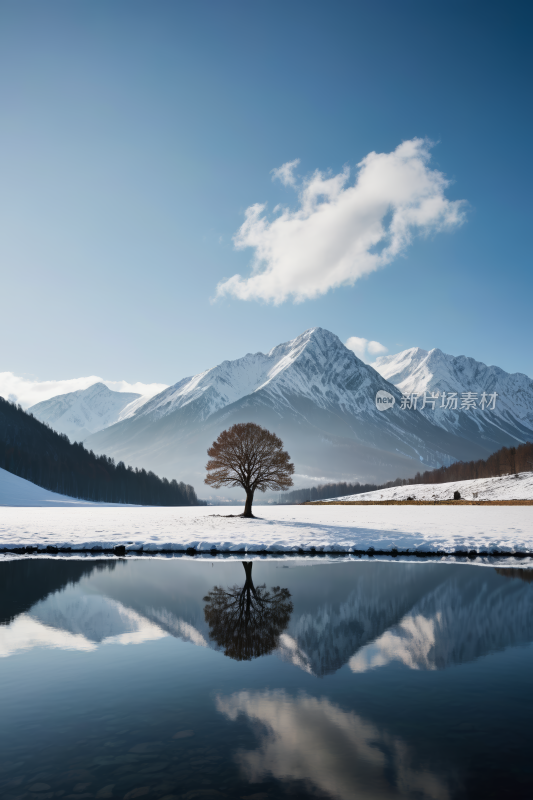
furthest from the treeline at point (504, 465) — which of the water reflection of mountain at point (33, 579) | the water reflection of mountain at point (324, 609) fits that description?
the water reflection of mountain at point (33, 579)

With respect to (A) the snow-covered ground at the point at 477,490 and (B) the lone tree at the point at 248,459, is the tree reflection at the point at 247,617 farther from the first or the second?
(A) the snow-covered ground at the point at 477,490

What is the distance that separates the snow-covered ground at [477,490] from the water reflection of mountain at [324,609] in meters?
86.4

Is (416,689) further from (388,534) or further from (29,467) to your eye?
(29,467)

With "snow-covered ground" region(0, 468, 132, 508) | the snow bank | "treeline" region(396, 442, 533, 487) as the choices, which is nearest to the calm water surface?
the snow bank

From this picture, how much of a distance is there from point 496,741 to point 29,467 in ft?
644

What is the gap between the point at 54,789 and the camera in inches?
290

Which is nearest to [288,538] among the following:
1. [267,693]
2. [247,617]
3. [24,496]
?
[247,617]

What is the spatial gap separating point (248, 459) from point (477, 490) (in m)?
75.5

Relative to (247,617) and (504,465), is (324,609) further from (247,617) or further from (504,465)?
(504,465)

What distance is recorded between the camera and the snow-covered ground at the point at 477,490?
103750 millimetres

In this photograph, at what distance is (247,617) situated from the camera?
57.5 feet

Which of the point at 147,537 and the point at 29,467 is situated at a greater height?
the point at 29,467

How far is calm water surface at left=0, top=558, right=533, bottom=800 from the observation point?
774cm

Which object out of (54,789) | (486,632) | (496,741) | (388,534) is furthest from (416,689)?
(388,534)
